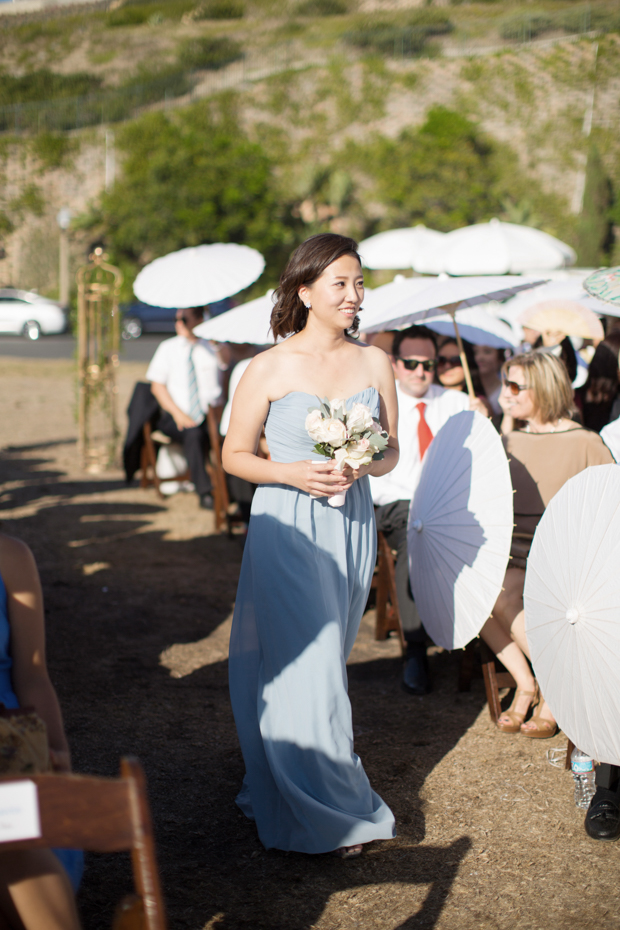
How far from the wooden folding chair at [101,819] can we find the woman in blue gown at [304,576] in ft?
4.74

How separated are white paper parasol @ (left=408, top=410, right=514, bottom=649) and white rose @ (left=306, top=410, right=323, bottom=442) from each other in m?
1.01

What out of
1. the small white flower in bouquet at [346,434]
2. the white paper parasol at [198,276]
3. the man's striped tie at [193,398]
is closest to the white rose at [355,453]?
the small white flower in bouquet at [346,434]

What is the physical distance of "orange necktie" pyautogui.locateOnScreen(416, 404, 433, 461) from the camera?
4859mm

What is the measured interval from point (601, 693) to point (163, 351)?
5.81 m

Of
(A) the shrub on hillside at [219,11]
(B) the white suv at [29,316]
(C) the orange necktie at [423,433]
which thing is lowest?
(C) the orange necktie at [423,433]

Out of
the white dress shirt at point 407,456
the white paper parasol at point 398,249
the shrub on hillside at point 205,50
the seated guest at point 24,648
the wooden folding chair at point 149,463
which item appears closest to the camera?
the seated guest at point 24,648

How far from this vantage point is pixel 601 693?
2828mm

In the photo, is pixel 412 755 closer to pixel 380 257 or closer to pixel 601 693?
pixel 601 693

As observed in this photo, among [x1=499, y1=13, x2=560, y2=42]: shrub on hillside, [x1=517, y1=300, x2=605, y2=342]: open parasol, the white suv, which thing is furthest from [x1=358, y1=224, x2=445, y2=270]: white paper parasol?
[x1=499, y1=13, x2=560, y2=42]: shrub on hillside

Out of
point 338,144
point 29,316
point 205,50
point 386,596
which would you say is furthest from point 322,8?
point 386,596

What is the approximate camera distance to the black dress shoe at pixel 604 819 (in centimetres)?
304

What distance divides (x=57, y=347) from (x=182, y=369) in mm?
18243

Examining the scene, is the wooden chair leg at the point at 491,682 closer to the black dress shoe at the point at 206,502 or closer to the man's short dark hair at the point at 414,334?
the man's short dark hair at the point at 414,334

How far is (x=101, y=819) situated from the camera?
1514 millimetres
